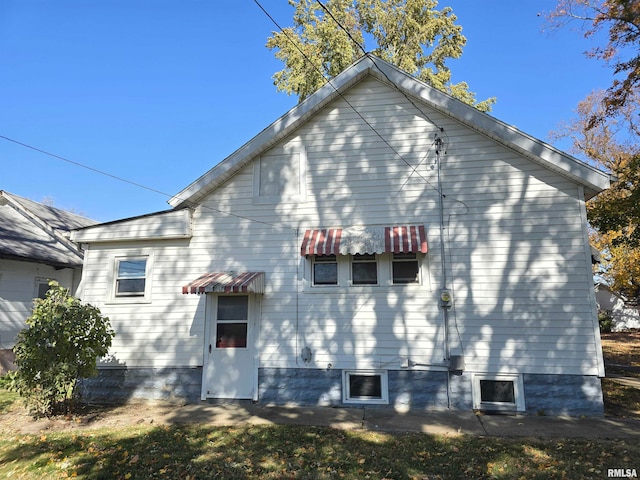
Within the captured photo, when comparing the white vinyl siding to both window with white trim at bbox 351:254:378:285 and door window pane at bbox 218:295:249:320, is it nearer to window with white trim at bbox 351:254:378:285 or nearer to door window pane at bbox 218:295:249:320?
window with white trim at bbox 351:254:378:285

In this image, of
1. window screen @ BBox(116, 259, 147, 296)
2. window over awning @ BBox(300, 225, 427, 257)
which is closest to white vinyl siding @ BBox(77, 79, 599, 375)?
window over awning @ BBox(300, 225, 427, 257)

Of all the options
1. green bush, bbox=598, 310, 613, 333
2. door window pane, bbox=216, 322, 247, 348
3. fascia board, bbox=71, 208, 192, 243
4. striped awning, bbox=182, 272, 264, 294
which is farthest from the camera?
green bush, bbox=598, 310, 613, 333

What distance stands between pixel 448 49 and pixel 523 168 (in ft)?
46.6

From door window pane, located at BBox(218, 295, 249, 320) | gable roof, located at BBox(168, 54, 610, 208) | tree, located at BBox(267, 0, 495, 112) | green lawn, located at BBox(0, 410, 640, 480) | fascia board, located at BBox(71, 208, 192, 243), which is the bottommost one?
green lawn, located at BBox(0, 410, 640, 480)

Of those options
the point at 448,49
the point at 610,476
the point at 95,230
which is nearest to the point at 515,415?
the point at 610,476

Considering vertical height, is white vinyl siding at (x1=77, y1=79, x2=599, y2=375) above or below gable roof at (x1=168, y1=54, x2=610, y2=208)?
below

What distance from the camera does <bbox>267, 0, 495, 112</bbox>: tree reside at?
1888 cm

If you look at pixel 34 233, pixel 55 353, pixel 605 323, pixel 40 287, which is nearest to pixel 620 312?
pixel 605 323

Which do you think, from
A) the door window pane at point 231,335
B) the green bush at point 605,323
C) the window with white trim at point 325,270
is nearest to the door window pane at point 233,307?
the door window pane at point 231,335

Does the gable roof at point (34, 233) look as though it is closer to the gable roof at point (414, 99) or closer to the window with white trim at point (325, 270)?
the gable roof at point (414, 99)

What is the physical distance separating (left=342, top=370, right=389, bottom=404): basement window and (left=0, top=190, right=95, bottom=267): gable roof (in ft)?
34.7

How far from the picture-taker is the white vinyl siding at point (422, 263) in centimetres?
766

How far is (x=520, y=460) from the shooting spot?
5316mm

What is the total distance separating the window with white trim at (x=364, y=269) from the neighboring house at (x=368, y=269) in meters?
0.05
